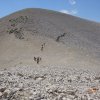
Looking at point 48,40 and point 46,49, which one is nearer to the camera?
point 46,49

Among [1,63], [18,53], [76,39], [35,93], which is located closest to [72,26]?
[76,39]

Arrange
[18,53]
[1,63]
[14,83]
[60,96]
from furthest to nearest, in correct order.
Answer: [18,53]
[1,63]
[14,83]
[60,96]

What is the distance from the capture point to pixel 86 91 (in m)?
20.6

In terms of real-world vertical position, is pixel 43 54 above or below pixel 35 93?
above

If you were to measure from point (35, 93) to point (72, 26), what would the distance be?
177 feet

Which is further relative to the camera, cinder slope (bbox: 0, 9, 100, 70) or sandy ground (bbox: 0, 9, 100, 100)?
cinder slope (bbox: 0, 9, 100, 70)

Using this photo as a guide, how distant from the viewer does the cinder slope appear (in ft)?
165

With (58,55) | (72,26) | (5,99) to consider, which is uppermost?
(72,26)

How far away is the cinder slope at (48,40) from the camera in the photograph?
50.2 meters

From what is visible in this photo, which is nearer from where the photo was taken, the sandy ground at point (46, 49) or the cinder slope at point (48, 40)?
the sandy ground at point (46, 49)

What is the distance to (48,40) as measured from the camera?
59.6 meters

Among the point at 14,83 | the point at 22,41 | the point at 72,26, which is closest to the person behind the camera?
the point at 14,83

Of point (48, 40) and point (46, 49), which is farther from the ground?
point (48, 40)

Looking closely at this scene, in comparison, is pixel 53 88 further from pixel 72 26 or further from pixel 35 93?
pixel 72 26
